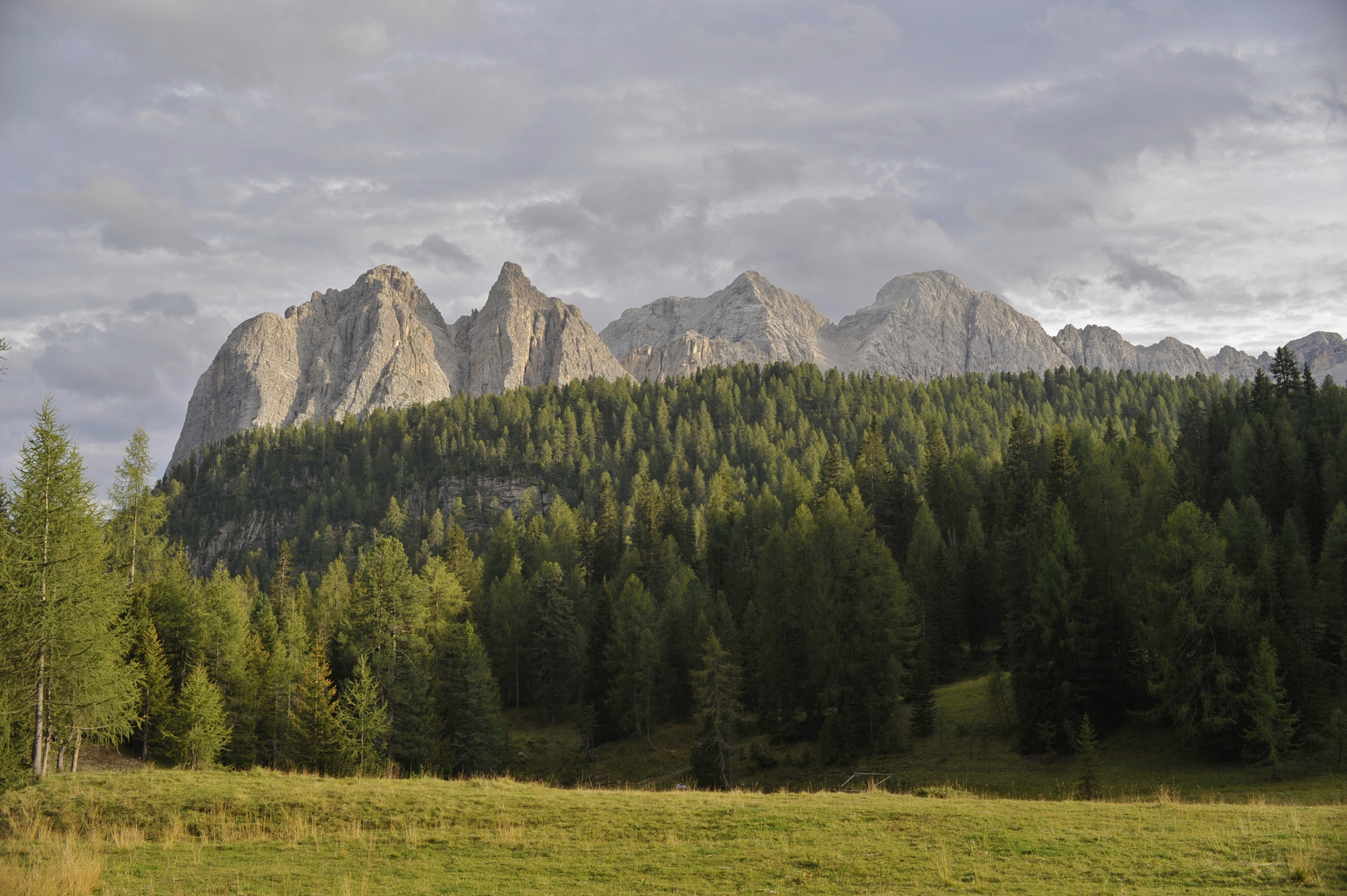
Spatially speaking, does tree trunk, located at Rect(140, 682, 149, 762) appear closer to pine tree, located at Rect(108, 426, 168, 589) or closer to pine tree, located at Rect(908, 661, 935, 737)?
pine tree, located at Rect(108, 426, 168, 589)

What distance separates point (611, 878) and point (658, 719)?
194ft

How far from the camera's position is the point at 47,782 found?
2498cm

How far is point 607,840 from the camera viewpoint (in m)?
19.1

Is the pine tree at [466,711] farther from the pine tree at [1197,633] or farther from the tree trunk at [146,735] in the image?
the pine tree at [1197,633]

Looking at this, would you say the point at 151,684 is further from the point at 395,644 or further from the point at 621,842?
the point at 621,842

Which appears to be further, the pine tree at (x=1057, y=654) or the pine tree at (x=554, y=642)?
the pine tree at (x=554, y=642)

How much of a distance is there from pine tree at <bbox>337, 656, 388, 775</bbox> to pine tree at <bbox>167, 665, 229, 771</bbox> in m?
5.93

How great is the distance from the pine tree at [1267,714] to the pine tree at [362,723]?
41093mm

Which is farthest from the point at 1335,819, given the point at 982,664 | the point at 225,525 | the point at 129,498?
the point at 225,525

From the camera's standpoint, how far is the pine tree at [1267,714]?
36.9 m

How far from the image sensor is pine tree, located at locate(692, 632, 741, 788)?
50.5 meters

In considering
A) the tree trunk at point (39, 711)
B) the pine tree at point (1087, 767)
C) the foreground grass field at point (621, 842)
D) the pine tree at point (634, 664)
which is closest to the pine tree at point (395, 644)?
the tree trunk at point (39, 711)

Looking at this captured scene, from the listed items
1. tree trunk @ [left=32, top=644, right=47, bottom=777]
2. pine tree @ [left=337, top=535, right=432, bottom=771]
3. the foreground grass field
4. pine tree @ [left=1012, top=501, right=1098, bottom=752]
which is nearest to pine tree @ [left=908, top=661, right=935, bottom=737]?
pine tree @ [left=1012, top=501, right=1098, bottom=752]

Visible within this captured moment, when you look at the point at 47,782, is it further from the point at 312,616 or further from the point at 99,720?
the point at 312,616
